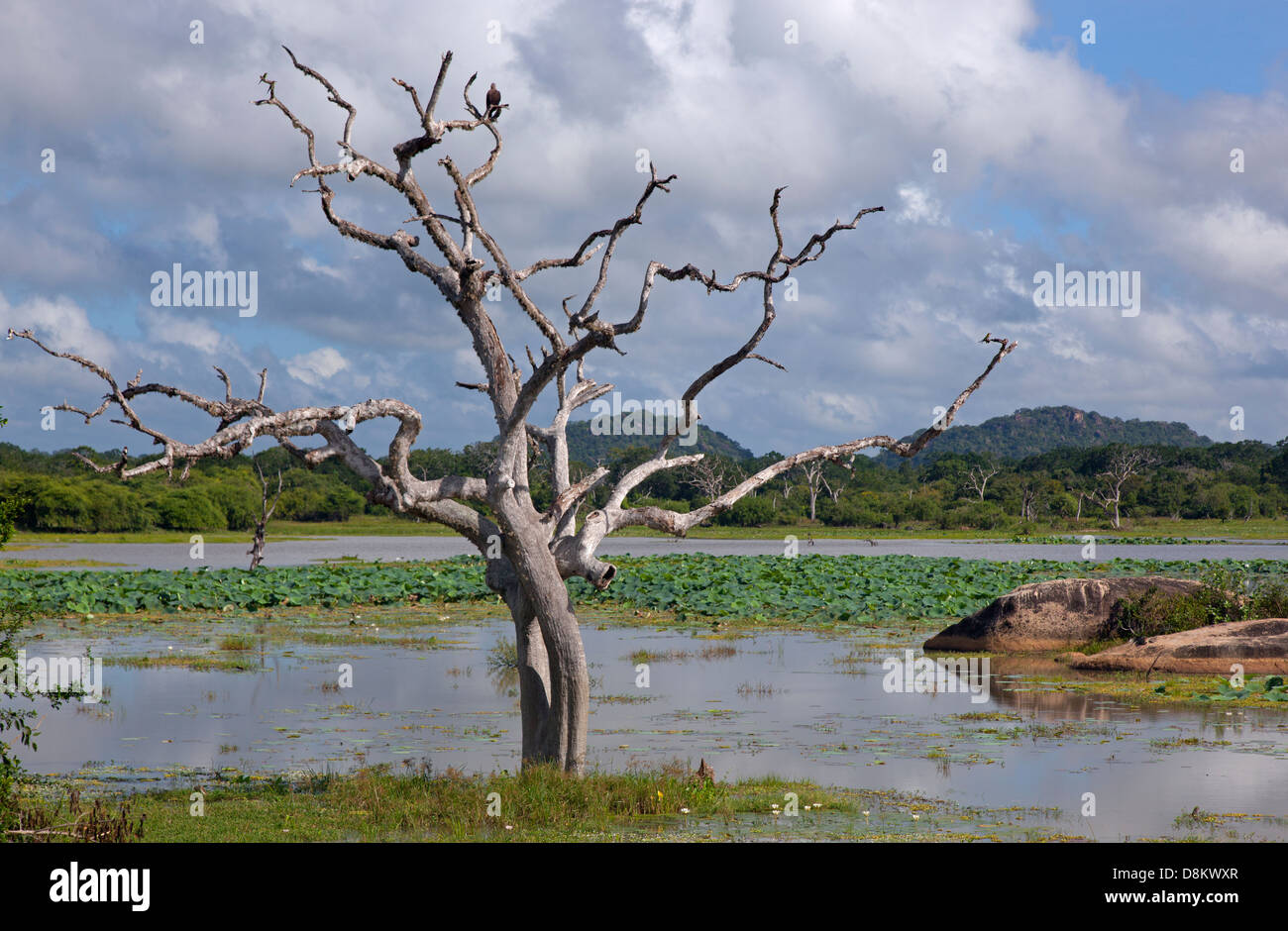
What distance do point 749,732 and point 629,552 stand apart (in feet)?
173

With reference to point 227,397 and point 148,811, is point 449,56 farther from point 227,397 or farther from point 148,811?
point 148,811

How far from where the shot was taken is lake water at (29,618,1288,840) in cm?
1198

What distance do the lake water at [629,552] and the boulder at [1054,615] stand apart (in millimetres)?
30472

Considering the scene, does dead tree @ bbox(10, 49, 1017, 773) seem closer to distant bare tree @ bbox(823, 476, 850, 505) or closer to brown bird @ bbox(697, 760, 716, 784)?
brown bird @ bbox(697, 760, 716, 784)

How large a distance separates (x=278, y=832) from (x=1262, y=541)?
79.3m

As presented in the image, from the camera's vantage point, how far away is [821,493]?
10375 cm

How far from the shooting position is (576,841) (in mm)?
9266

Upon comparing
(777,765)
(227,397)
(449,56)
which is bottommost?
(777,765)

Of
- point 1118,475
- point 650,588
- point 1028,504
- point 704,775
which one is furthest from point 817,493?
point 704,775

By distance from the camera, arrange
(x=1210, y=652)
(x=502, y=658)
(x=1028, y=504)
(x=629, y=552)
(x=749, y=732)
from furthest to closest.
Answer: (x=1028, y=504), (x=629, y=552), (x=502, y=658), (x=1210, y=652), (x=749, y=732)

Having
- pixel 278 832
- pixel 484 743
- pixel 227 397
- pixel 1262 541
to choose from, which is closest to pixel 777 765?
pixel 484 743

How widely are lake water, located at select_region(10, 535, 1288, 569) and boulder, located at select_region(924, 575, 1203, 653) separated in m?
30.5

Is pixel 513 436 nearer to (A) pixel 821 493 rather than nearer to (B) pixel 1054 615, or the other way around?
(B) pixel 1054 615

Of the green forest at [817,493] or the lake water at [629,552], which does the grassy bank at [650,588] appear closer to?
the lake water at [629,552]
